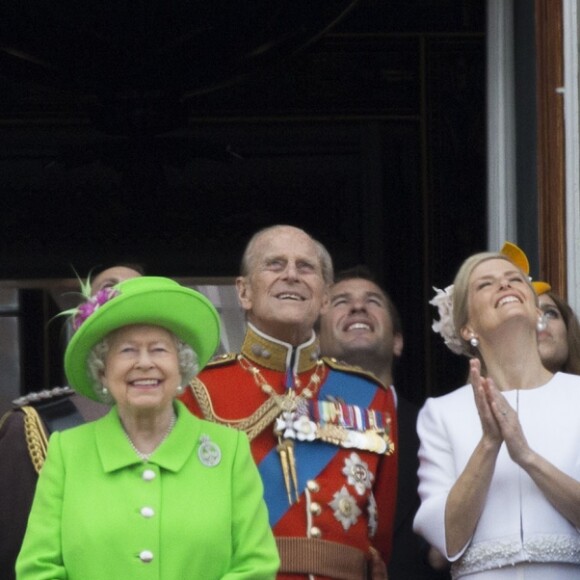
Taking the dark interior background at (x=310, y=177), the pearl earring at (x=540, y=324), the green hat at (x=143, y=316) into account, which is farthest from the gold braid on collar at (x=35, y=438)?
the dark interior background at (x=310, y=177)

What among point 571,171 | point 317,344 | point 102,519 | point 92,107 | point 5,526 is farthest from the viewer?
point 92,107

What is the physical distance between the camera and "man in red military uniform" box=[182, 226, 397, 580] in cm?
547

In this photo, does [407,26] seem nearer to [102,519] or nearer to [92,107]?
[92,107]

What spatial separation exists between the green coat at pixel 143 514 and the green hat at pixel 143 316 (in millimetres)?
165

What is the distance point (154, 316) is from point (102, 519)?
0.46 metres

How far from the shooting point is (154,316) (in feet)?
16.1

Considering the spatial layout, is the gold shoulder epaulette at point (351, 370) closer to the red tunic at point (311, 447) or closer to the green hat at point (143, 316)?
the red tunic at point (311, 447)

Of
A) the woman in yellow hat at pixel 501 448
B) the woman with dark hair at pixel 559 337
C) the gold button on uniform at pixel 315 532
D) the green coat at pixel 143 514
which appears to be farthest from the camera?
the woman with dark hair at pixel 559 337

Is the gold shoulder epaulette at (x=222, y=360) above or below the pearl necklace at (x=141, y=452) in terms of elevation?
above

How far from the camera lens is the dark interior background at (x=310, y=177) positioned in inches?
332

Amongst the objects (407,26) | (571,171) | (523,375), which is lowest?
(523,375)

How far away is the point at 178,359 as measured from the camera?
4957 millimetres

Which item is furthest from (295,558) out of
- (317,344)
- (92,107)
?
(92,107)

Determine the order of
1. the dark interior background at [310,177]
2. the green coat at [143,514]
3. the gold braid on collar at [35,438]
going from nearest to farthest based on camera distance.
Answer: the green coat at [143,514] < the gold braid on collar at [35,438] < the dark interior background at [310,177]
